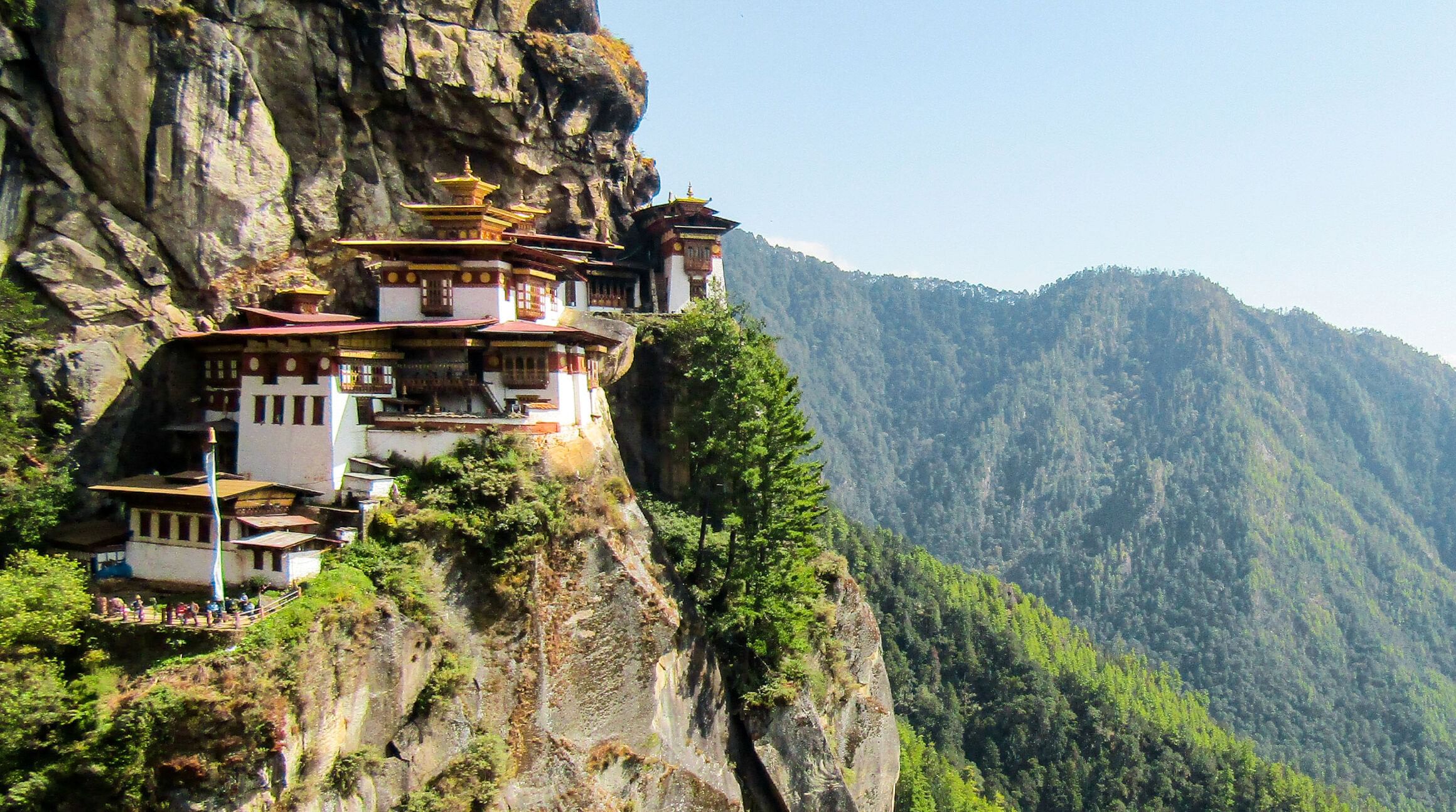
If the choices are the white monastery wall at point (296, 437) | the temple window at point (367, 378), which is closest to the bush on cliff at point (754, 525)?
the temple window at point (367, 378)

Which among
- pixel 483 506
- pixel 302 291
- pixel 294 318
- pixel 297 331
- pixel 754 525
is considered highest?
pixel 302 291

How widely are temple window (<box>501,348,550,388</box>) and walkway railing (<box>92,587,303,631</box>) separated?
11.9 m

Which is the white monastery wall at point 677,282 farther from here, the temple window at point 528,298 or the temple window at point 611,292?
the temple window at point 528,298

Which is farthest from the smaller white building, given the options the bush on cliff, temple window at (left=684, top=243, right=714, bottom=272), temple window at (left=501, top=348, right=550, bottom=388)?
temple window at (left=684, top=243, right=714, bottom=272)

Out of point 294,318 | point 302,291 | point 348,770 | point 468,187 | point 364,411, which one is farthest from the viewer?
point 468,187

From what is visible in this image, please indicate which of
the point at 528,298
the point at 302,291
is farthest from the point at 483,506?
the point at 302,291

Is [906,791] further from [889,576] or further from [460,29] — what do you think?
[460,29]

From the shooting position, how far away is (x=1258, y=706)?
178m

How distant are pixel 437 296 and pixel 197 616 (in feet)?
53.6

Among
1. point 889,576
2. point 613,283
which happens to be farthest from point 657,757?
point 889,576

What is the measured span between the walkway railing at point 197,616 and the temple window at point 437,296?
1440 cm

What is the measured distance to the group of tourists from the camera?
24.0 metres

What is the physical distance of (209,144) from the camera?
114 ft

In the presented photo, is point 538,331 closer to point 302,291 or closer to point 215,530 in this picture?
point 302,291
